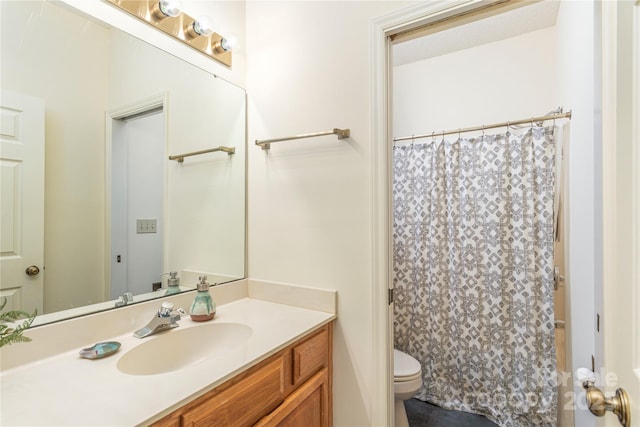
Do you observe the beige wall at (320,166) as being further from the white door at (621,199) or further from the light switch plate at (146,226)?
the white door at (621,199)

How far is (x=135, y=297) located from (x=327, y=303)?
0.77 meters

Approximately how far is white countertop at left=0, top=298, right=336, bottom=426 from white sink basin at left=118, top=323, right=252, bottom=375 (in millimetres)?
28

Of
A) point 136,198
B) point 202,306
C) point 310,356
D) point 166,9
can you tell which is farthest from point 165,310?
point 166,9

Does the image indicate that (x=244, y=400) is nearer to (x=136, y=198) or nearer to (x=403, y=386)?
(x=136, y=198)

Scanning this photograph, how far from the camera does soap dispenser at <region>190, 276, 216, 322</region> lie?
1.21m

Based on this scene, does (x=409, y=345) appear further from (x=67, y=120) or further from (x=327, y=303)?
(x=67, y=120)

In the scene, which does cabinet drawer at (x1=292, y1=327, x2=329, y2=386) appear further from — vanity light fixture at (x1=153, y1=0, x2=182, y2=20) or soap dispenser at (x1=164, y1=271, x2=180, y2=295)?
vanity light fixture at (x1=153, y1=0, x2=182, y2=20)

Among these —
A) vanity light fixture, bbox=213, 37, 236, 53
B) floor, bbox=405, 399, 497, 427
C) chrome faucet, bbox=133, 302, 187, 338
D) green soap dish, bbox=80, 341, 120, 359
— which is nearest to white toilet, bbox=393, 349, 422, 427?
floor, bbox=405, 399, 497, 427

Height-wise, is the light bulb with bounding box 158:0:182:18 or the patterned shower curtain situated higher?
the light bulb with bounding box 158:0:182:18

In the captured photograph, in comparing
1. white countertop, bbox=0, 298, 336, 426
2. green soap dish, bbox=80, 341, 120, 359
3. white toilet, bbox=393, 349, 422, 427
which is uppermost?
green soap dish, bbox=80, 341, 120, 359

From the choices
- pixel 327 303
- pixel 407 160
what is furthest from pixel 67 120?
pixel 407 160

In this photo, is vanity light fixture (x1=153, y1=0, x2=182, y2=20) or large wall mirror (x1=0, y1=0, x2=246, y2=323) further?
vanity light fixture (x1=153, y1=0, x2=182, y2=20)

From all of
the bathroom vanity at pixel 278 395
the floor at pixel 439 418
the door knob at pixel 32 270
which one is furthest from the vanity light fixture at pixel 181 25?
the floor at pixel 439 418

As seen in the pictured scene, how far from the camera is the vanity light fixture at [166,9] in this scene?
118 cm
